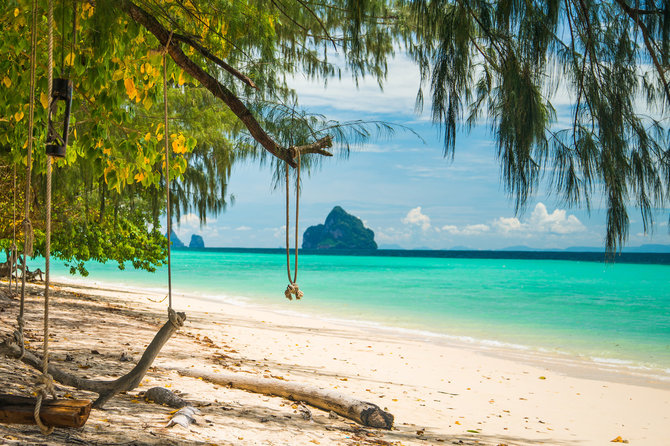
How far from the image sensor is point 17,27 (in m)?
3.62

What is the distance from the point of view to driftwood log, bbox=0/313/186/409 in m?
2.73

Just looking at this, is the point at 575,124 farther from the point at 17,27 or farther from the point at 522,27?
the point at 17,27

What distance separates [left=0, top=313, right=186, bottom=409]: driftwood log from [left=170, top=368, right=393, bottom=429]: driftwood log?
58.1 inches

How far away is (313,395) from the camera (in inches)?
169

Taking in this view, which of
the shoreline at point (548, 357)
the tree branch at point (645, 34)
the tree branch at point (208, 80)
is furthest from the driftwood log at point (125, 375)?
the shoreline at point (548, 357)

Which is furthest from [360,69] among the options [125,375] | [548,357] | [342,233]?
[342,233]

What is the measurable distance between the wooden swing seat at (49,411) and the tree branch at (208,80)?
184cm

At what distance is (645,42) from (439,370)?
5394mm

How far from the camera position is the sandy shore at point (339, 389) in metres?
3.43

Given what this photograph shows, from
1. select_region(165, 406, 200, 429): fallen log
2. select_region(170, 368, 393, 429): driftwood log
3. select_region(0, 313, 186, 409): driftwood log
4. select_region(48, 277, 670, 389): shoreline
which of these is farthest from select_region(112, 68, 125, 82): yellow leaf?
select_region(48, 277, 670, 389): shoreline

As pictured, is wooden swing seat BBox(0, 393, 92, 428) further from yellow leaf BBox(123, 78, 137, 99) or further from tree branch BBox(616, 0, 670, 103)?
tree branch BBox(616, 0, 670, 103)

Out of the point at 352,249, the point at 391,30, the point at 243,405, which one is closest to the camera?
the point at 243,405

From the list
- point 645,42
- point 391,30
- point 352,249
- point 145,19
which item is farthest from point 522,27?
point 352,249

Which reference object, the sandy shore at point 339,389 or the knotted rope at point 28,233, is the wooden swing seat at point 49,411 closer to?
the sandy shore at point 339,389
